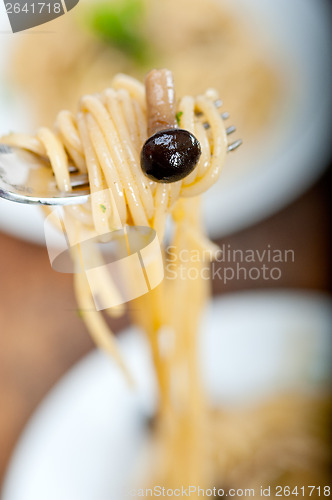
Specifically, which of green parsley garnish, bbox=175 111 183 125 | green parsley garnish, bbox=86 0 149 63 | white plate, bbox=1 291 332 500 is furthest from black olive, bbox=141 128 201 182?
green parsley garnish, bbox=86 0 149 63

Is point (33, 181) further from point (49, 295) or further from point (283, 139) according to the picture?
point (283, 139)

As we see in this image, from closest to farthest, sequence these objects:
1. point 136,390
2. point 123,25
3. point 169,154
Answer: point 169,154 < point 136,390 < point 123,25

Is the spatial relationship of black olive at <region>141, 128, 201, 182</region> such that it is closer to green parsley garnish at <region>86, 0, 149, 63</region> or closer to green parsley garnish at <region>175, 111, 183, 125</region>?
green parsley garnish at <region>175, 111, 183, 125</region>

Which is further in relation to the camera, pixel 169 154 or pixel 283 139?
pixel 283 139

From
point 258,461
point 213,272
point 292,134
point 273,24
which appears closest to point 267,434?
point 258,461

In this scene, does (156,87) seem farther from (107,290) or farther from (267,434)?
A: (267,434)

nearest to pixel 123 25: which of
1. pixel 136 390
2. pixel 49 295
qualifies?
pixel 49 295
